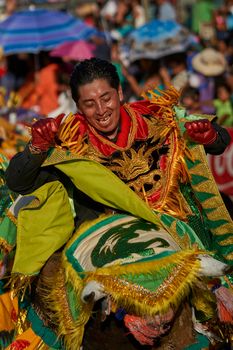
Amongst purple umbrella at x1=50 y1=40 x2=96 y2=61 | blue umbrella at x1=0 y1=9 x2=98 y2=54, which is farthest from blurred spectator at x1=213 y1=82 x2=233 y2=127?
blue umbrella at x1=0 y1=9 x2=98 y2=54

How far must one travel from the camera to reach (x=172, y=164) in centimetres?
530

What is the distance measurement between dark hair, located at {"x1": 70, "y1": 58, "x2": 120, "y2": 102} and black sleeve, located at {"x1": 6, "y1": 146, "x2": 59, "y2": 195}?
0.46 metres

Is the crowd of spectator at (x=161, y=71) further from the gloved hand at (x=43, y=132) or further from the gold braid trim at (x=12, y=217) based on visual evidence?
the gloved hand at (x=43, y=132)

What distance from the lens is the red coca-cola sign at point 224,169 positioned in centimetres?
909

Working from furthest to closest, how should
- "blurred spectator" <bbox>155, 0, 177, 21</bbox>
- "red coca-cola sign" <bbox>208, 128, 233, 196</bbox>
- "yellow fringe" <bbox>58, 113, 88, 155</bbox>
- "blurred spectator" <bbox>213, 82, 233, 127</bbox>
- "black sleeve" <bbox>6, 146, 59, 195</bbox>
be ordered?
"blurred spectator" <bbox>155, 0, 177, 21</bbox> < "blurred spectator" <bbox>213, 82, 233, 127</bbox> < "red coca-cola sign" <bbox>208, 128, 233, 196</bbox> < "yellow fringe" <bbox>58, 113, 88, 155</bbox> < "black sleeve" <bbox>6, 146, 59, 195</bbox>

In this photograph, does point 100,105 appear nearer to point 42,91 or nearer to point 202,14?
point 42,91

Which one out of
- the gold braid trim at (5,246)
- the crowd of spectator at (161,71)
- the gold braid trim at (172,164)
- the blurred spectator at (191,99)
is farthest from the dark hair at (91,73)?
the blurred spectator at (191,99)

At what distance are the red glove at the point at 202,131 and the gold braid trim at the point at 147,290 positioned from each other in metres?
0.85

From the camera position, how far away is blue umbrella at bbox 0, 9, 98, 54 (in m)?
11.7

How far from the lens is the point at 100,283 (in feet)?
14.6

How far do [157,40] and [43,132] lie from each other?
21.9ft

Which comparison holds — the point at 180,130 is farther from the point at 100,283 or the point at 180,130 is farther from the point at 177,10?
the point at 177,10

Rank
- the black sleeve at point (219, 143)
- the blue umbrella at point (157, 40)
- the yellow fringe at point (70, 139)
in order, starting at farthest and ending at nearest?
1. the blue umbrella at point (157, 40)
2. the black sleeve at point (219, 143)
3. the yellow fringe at point (70, 139)

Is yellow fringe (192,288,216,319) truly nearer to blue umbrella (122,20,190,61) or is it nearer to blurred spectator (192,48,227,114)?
blurred spectator (192,48,227,114)
